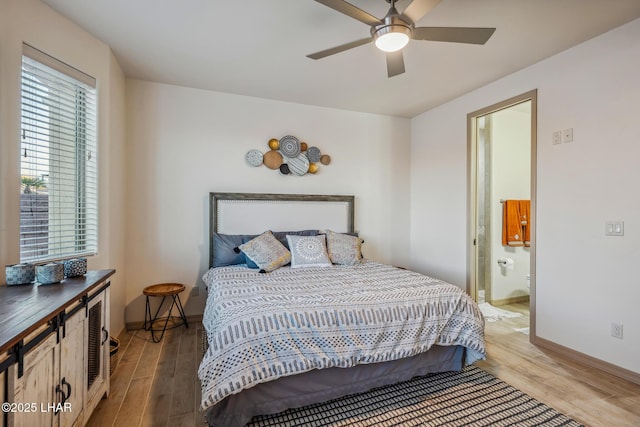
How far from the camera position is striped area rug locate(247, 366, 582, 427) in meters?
1.84

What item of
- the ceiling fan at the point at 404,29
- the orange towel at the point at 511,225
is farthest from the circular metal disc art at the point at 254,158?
the orange towel at the point at 511,225

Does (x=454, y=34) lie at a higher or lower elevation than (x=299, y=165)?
higher

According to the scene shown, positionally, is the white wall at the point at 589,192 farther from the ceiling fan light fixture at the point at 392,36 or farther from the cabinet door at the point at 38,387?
the cabinet door at the point at 38,387

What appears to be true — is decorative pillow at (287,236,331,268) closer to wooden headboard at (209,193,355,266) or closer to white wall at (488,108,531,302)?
wooden headboard at (209,193,355,266)

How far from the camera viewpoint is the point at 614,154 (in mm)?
2404

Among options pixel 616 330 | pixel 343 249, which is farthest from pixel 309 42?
pixel 616 330

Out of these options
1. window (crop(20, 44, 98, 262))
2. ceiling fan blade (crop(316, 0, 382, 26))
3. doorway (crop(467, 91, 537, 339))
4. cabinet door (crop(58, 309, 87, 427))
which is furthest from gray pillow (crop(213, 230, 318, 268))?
doorway (crop(467, 91, 537, 339))

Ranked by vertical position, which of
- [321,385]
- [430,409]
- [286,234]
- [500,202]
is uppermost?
[500,202]

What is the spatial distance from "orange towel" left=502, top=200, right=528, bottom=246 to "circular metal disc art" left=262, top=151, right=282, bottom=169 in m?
3.13

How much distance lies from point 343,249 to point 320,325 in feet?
5.49

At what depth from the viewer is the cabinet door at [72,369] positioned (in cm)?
143

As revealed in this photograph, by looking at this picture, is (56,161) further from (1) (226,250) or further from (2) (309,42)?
(2) (309,42)

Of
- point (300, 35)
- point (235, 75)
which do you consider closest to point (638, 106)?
point (300, 35)

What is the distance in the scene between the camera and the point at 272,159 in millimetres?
3871
